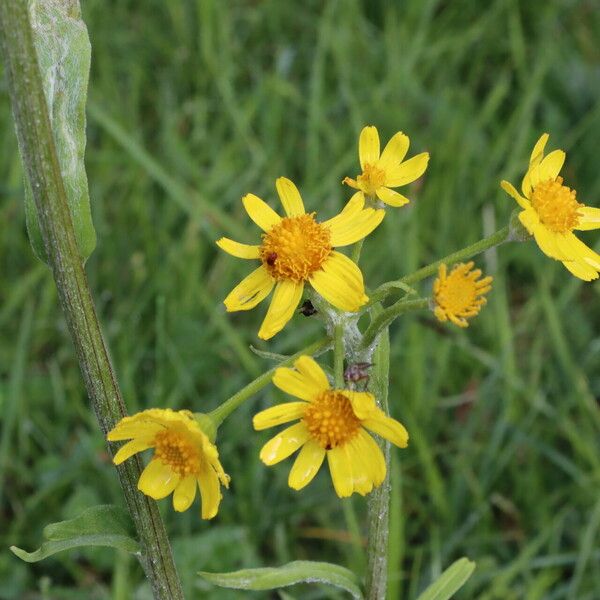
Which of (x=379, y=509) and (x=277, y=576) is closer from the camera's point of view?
(x=277, y=576)

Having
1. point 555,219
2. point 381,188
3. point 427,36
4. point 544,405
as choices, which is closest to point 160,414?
point 381,188

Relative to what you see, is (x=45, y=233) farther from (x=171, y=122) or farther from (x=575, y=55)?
(x=575, y=55)

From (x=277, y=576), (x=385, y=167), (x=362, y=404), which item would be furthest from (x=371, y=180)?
(x=277, y=576)

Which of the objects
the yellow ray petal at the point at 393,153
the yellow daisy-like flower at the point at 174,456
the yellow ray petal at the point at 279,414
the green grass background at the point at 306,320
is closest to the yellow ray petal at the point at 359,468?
the yellow ray petal at the point at 279,414

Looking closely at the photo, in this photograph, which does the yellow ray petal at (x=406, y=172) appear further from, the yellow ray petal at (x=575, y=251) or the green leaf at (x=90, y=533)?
the green leaf at (x=90, y=533)

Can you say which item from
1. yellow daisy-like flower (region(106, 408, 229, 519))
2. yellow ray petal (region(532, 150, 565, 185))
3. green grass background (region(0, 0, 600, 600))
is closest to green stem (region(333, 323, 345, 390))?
yellow daisy-like flower (region(106, 408, 229, 519))

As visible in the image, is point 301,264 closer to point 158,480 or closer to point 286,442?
point 286,442

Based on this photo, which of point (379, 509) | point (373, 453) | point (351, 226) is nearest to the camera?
point (373, 453)
